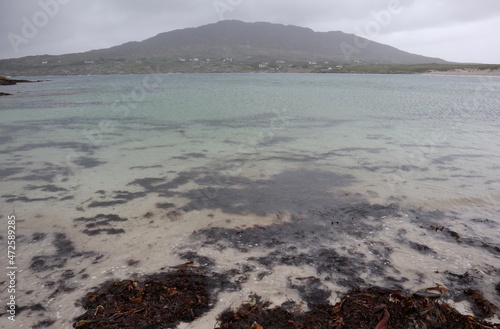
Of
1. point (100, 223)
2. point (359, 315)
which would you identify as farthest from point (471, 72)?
point (100, 223)

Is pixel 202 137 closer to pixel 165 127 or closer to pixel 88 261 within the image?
pixel 165 127

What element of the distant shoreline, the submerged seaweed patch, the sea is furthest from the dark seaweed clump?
the distant shoreline

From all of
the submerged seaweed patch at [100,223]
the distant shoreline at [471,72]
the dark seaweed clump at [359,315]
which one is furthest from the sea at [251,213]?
the distant shoreline at [471,72]

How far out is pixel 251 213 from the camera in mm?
10977

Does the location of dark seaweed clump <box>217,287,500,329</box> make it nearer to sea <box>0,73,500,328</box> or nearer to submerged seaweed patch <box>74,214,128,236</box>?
sea <box>0,73,500,328</box>

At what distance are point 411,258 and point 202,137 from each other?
52.1ft

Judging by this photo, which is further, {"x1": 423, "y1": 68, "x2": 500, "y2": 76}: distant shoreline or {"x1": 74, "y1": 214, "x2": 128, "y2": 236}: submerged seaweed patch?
{"x1": 423, "y1": 68, "x2": 500, "y2": 76}: distant shoreline

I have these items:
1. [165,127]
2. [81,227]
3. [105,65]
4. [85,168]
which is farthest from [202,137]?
[105,65]

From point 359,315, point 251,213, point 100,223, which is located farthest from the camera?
point 251,213

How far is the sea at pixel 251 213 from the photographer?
7.45 meters

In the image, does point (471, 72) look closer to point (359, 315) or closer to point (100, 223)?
point (359, 315)

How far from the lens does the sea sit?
7.45m

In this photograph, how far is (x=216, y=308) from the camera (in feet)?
21.5

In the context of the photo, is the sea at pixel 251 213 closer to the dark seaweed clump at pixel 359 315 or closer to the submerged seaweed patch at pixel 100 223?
the submerged seaweed patch at pixel 100 223
